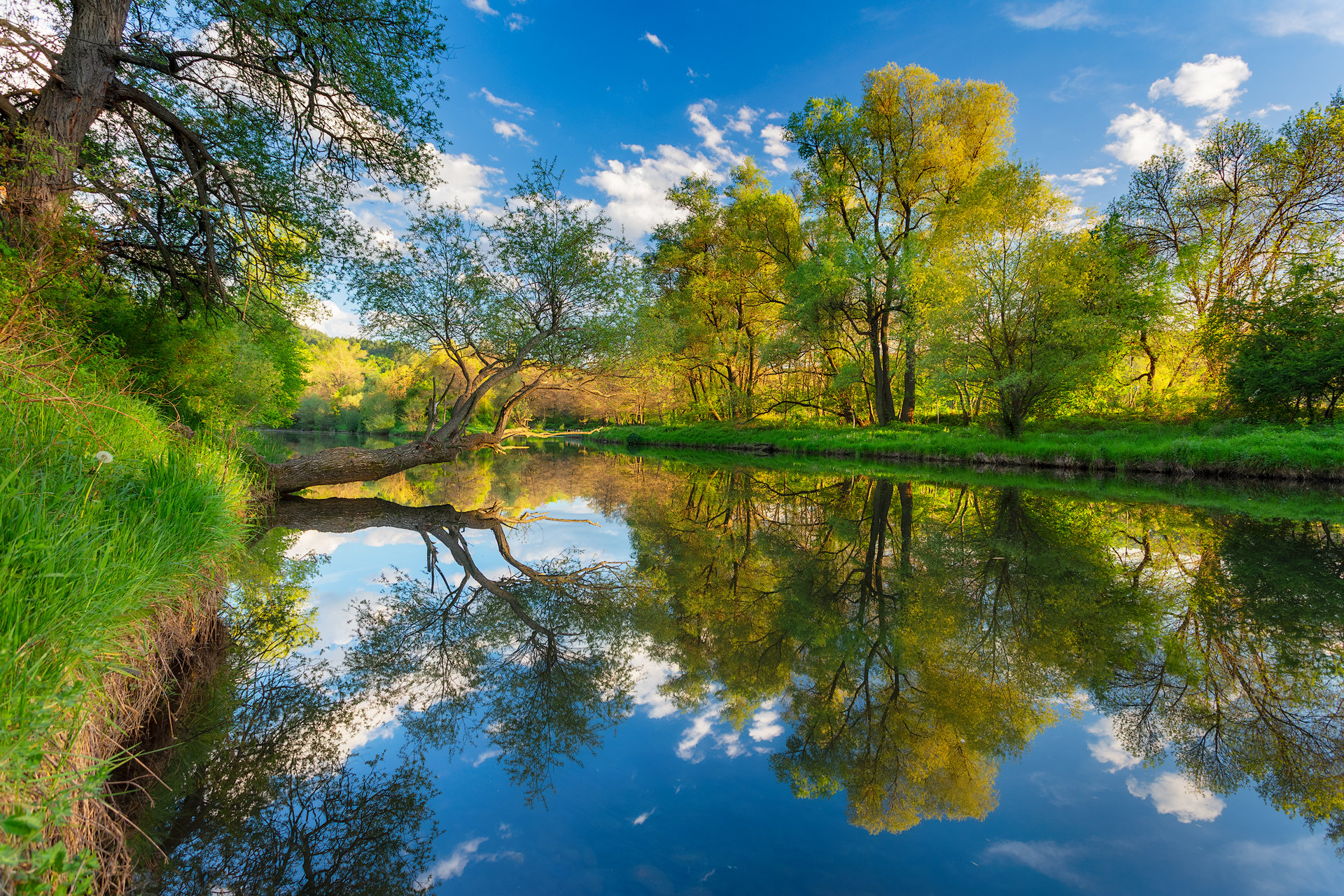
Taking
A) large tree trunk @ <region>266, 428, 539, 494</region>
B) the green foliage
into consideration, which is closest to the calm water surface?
large tree trunk @ <region>266, 428, 539, 494</region>

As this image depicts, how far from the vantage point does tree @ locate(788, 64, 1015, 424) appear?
19.6 metres

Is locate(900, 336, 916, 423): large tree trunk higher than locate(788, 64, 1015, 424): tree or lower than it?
lower

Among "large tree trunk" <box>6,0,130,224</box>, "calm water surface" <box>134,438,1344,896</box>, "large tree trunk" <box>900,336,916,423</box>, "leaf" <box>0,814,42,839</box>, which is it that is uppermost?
"large tree trunk" <box>6,0,130,224</box>

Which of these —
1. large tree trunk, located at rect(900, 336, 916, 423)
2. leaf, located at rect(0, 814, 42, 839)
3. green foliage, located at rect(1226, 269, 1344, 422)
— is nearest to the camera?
leaf, located at rect(0, 814, 42, 839)

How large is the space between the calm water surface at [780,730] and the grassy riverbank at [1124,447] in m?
9.38

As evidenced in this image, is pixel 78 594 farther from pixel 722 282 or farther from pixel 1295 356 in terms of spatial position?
pixel 722 282

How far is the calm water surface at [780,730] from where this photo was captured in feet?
5.95

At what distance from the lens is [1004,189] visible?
664 inches

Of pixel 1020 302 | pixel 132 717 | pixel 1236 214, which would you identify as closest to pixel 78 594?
pixel 132 717

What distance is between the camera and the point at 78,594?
69.6 inches

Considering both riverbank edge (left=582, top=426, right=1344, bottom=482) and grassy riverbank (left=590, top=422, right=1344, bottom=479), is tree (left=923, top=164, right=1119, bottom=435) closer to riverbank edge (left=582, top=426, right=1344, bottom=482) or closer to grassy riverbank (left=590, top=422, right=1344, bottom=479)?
grassy riverbank (left=590, top=422, right=1344, bottom=479)

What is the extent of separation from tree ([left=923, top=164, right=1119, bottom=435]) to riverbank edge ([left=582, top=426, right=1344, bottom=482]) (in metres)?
1.74

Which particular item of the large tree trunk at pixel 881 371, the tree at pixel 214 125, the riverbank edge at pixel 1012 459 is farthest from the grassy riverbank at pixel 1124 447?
the tree at pixel 214 125

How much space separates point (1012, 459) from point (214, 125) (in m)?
20.4
